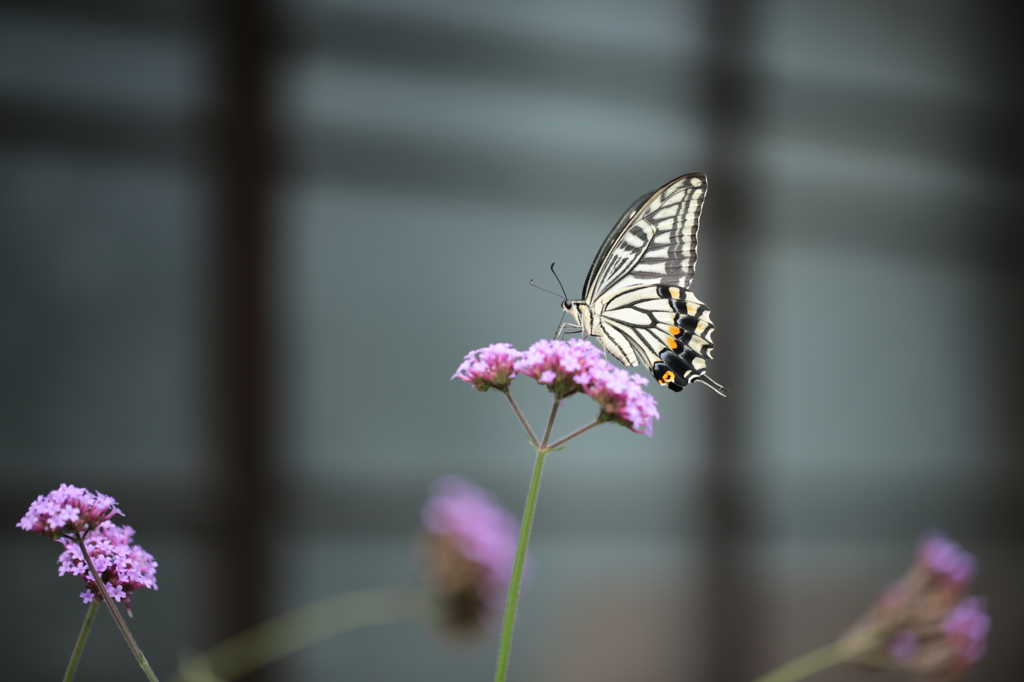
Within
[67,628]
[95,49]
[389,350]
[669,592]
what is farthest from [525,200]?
[67,628]

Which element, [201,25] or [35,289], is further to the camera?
[201,25]

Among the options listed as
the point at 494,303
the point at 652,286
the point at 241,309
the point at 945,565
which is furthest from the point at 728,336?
the point at 652,286

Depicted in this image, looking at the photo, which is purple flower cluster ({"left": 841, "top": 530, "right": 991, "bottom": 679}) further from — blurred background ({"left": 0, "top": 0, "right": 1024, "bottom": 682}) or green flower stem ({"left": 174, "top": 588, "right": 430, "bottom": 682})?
green flower stem ({"left": 174, "top": 588, "right": 430, "bottom": 682})

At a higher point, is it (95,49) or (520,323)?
(95,49)

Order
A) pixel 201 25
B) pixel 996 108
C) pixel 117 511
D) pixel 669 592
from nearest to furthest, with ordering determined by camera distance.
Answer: pixel 117 511 → pixel 201 25 → pixel 669 592 → pixel 996 108

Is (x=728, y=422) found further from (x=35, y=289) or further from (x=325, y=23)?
(x=35, y=289)

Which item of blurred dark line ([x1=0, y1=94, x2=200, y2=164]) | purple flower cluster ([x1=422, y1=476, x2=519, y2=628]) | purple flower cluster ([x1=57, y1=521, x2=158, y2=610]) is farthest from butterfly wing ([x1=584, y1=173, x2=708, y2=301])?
blurred dark line ([x1=0, y1=94, x2=200, y2=164])
